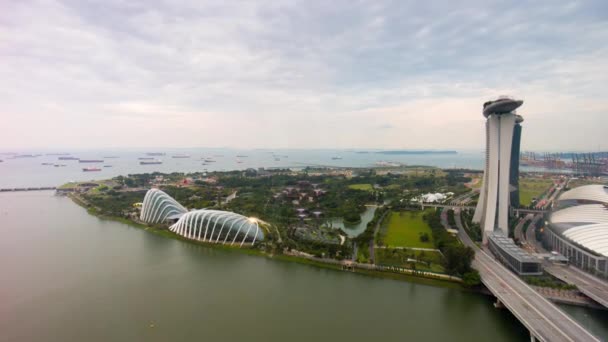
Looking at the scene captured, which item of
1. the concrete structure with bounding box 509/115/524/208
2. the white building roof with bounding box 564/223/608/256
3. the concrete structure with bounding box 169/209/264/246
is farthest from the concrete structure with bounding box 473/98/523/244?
the concrete structure with bounding box 169/209/264/246

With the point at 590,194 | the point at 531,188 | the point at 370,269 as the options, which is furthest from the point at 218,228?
the point at 531,188

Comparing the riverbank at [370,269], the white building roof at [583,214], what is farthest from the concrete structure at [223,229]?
the white building roof at [583,214]

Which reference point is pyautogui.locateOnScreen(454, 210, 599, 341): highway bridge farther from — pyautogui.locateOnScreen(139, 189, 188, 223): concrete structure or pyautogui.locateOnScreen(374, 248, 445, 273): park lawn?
pyautogui.locateOnScreen(139, 189, 188, 223): concrete structure

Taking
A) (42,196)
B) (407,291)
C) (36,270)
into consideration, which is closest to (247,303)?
(407,291)

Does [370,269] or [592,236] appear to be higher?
[592,236]

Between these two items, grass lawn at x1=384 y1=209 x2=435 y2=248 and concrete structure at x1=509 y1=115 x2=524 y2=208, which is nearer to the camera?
grass lawn at x1=384 y1=209 x2=435 y2=248

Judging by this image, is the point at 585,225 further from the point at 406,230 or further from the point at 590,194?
the point at 406,230

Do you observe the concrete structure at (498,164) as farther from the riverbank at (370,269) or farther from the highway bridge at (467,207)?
the highway bridge at (467,207)
